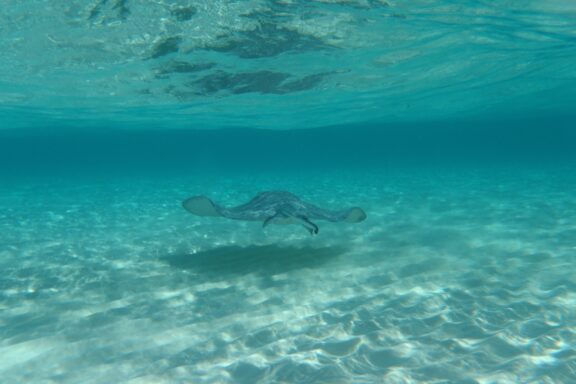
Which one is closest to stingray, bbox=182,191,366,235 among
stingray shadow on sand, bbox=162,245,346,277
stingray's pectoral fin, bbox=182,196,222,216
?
stingray's pectoral fin, bbox=182,196,222,216

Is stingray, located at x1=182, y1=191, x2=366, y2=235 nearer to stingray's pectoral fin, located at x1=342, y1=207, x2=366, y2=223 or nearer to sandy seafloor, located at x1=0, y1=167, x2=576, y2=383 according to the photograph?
stingray's pectoral fin, located at x1=342, y1=207, x2=366, y2=223

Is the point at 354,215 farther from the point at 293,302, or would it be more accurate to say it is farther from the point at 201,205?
the point at 201,205

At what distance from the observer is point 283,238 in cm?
1154

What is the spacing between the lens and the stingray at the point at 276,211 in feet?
24.7

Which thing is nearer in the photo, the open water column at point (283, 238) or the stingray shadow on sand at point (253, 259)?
the open water column at point (283, 238)

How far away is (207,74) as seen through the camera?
1864cm

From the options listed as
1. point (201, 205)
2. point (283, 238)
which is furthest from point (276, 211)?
point (283, 238)

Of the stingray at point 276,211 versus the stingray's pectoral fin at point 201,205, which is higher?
the stingray's pectoral fin at point 201,205

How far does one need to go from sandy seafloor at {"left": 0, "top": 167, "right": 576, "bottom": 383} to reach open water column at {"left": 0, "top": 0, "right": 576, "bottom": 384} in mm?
43

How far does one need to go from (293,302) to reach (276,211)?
199 centimetres

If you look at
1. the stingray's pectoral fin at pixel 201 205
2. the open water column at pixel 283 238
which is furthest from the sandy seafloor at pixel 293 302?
the stingray's pectoral fin at pixel 201 205

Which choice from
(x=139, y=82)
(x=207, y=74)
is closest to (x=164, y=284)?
(x=207, y=74)

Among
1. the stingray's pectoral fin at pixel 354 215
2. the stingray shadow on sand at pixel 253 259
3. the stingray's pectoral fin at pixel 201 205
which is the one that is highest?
the stingray's pectoral fin at pixel 201 205

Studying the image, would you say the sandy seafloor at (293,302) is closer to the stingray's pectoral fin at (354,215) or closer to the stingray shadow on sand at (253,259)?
the stingray shadow on sand at (253,259)
